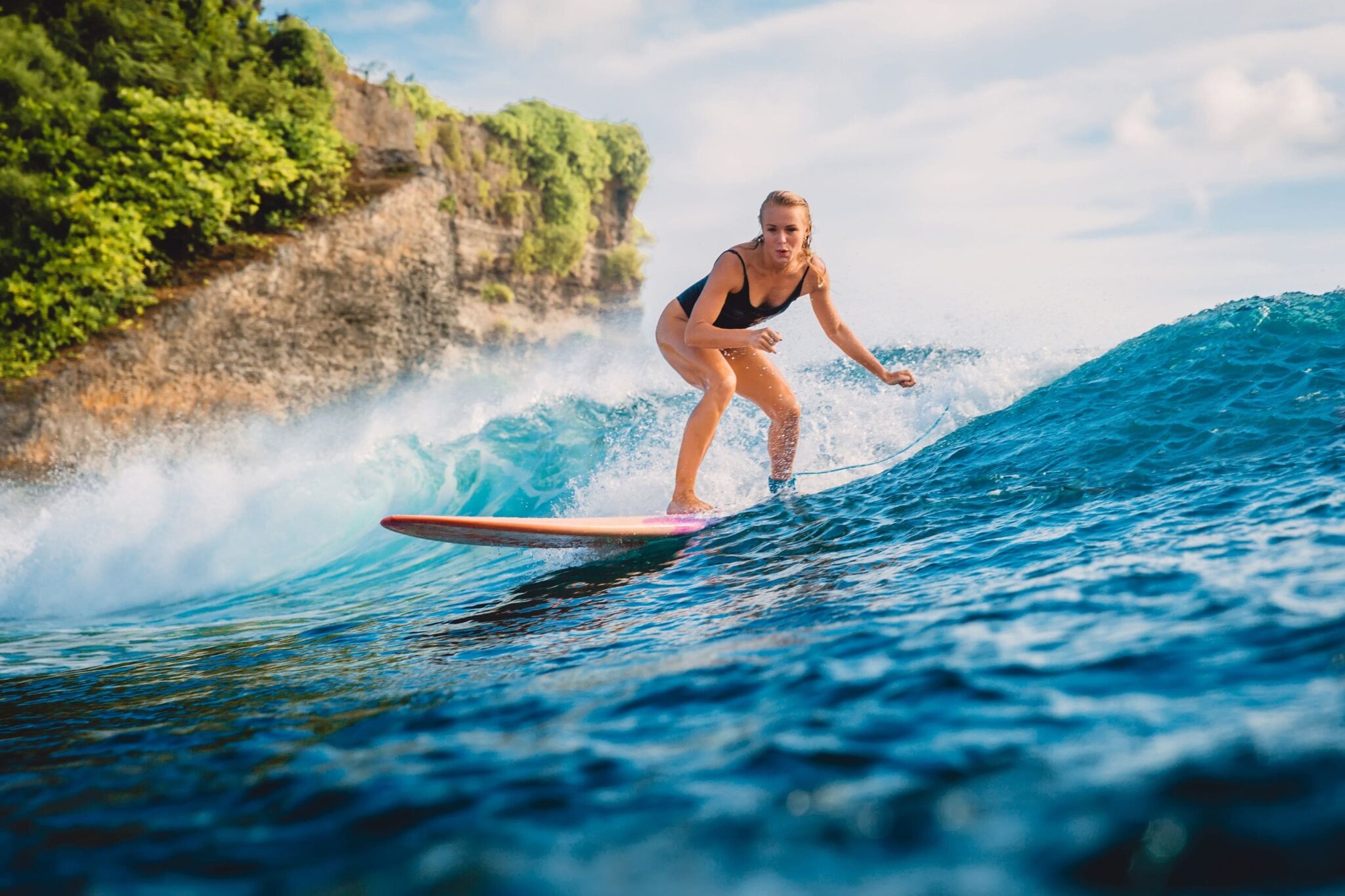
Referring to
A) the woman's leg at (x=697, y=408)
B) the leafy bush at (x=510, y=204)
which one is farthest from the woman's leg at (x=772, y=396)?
the leafy bush at (x=510, y=204)

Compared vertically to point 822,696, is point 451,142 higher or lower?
higher

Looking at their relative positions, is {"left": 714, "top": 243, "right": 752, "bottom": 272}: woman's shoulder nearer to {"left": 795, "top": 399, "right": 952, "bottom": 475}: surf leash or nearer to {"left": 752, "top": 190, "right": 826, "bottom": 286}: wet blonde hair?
{"left": 752, "top": 190, "right": 826, "bottom": 286}: wet blonde hair

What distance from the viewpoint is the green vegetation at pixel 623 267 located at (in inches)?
1001

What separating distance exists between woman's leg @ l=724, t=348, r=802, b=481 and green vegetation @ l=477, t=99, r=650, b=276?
17.3 metres

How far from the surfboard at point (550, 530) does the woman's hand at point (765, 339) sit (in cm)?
120

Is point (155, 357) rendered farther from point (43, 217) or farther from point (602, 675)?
point (602, 675)

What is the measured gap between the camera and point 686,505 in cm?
524

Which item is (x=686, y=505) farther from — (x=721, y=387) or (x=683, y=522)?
(x=721, y=387)

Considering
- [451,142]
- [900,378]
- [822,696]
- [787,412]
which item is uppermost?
[451,142]

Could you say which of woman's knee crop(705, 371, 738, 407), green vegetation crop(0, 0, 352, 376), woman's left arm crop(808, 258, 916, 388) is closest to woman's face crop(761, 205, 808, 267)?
woman's left arm crop(808, 258, 916, 388)

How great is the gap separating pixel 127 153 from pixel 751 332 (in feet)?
33.5

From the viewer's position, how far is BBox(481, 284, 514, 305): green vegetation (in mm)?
20844

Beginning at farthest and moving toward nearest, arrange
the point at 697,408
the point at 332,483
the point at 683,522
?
the point at 332,483, the point at 697,408, the point at 683,522

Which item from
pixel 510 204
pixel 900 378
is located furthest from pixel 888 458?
pixel 510 204
